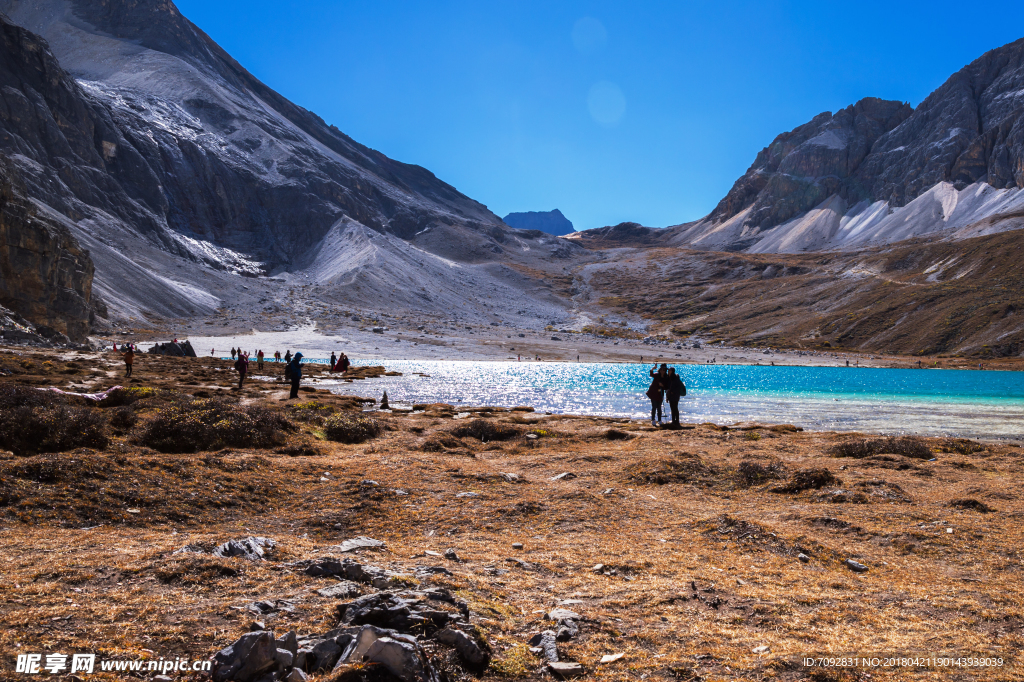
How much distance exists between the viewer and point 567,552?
739cm

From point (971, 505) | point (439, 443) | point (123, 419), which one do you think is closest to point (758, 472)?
point (971, 505)

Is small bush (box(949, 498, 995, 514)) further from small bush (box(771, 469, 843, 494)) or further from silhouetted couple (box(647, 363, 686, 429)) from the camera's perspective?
silhouetted couple (box(647, 363, 686, 429))

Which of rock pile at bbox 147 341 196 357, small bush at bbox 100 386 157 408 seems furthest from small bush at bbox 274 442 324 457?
rock pile at bbox 147 341 196 357

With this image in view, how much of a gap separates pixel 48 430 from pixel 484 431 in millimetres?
11379

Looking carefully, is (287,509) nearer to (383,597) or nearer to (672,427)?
(383,597)

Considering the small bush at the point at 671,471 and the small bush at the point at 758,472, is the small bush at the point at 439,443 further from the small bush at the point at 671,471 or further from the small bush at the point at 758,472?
the small bush at the point at 758,472

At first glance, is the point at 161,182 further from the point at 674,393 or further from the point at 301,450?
the point at 301,450

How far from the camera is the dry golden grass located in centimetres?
451

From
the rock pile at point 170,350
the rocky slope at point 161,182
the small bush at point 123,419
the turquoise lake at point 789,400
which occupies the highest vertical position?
the rocky slope at point 161,182

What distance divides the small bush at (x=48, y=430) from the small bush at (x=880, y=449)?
18.7 metres

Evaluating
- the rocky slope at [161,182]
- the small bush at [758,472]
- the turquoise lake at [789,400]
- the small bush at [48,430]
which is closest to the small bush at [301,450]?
the small bush at [48,430]

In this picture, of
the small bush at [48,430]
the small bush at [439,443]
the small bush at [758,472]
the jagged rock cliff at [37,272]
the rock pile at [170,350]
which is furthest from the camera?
the rock pile at [170,350]

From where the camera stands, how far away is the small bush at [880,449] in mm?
15452

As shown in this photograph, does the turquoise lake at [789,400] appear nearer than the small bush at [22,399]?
No
